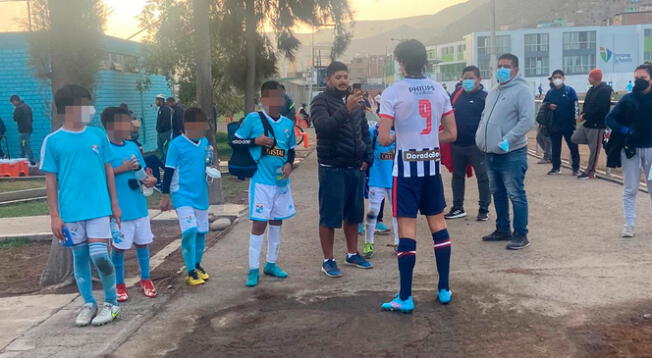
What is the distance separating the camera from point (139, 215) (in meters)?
5.93

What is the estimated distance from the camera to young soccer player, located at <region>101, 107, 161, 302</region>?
5805 millimetres

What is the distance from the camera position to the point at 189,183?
20.5ft

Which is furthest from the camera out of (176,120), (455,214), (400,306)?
(176,120)

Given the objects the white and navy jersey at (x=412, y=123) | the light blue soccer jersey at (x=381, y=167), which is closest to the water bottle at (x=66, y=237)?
the white and navy jersey at (x=412, y=123)

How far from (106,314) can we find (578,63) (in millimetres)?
107524

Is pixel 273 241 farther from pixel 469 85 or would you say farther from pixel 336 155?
pixel 469 85

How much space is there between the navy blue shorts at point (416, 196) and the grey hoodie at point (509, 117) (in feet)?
7.01

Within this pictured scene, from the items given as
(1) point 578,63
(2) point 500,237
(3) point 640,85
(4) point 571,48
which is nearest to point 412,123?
(2) point 500,237

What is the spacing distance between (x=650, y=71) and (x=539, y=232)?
2207 mm

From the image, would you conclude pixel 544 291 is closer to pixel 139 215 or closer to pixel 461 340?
pixel 461 340

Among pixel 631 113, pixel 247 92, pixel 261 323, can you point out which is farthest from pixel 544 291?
pixel 247 92

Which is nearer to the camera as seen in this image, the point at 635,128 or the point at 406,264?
the point at 406,264

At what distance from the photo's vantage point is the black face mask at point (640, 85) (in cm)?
746

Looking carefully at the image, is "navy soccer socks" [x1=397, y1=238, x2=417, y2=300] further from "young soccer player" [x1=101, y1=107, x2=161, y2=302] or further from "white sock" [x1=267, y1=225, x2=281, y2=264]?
"young soccer player" [x1=101, y1=107, x2=161, y2=302]
